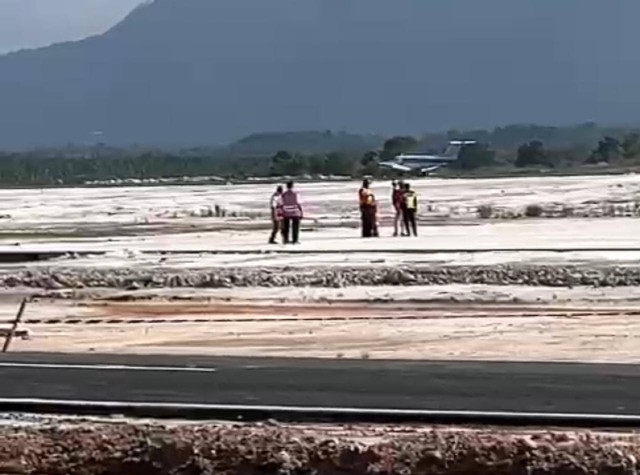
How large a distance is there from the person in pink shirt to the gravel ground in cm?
2450

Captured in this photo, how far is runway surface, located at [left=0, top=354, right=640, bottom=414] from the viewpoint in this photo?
41.5ft

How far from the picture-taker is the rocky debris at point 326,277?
2617 centimetres

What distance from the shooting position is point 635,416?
11680 millimetres

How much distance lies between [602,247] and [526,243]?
8.17 feet

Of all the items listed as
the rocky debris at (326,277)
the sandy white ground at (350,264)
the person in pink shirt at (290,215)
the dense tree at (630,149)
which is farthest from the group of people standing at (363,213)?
the dense tree at (630,149)

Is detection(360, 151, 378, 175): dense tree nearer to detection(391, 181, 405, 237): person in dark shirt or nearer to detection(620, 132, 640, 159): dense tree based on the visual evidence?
detection(620, 132, 640, 159): dense tree

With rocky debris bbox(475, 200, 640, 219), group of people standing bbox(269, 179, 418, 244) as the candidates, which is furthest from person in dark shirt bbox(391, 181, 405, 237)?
rocky debris bbox(475, 200, 640, 219)

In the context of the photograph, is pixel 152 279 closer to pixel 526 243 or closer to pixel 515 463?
pixel 526 243

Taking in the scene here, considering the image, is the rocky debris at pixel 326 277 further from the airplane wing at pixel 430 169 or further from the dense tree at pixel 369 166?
the airplane wing at pixel 430 169

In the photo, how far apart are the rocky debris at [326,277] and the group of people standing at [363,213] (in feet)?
22.1

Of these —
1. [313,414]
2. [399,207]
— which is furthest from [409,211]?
[313,414]

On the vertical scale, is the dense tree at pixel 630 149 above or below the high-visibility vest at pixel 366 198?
below

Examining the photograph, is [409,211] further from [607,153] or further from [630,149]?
[630,149]

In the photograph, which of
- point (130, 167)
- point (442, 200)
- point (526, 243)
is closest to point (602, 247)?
point (526, 243)
